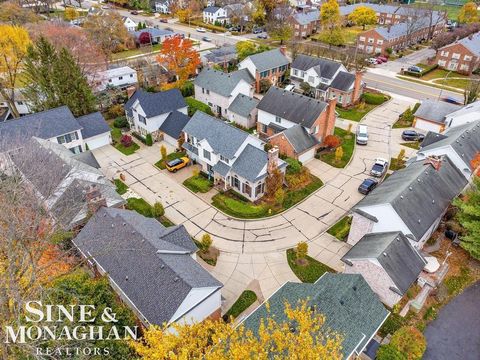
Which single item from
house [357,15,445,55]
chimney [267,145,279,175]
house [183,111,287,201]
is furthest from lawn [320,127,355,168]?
house [357,15,445,55]

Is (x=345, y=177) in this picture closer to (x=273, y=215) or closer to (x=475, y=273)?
(x=273, y=215)

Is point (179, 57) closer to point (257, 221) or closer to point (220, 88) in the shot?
Result: point (220, 88)

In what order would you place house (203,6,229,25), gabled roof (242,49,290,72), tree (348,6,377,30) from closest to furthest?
gabled roof (242,49,290,72)
tree (348,6,377,30)
house (203,6,229,25)

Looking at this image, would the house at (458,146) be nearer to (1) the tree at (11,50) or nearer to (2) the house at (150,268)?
(2) the house at (150,268)

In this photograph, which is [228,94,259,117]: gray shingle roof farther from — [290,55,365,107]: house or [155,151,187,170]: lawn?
[290,55,365,107]: house

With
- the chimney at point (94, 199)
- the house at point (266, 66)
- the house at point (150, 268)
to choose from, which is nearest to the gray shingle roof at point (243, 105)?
the house at point (266, 66)

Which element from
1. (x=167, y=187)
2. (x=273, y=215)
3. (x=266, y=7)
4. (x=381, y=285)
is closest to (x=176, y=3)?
(x=266, y=7)

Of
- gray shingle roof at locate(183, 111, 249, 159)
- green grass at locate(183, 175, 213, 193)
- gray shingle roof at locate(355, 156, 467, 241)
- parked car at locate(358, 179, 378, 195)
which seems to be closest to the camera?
gray shingle roof at locate(355, 156, 467, 241)
